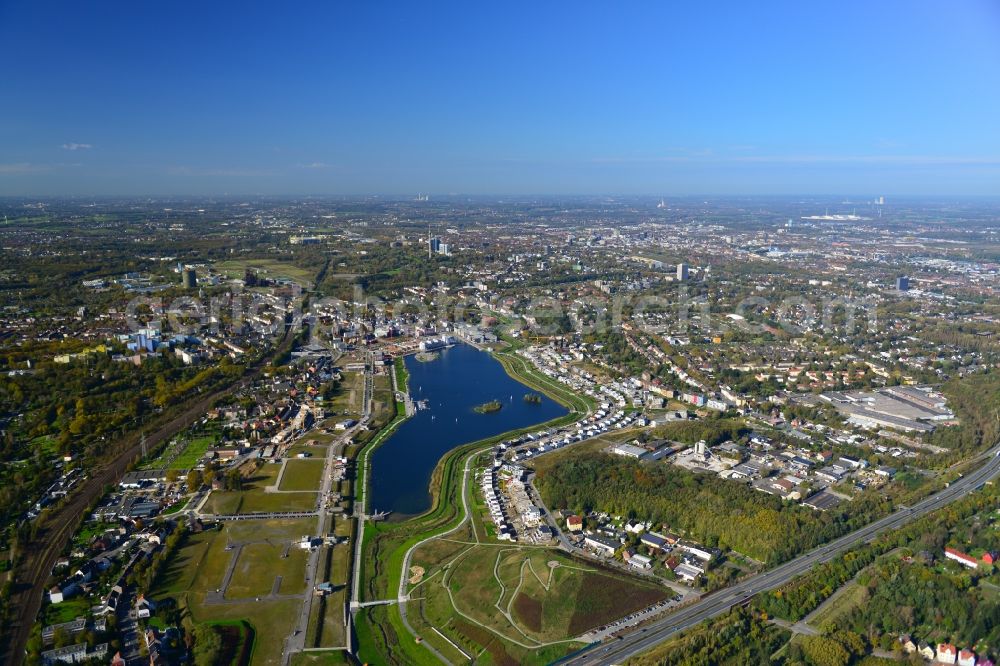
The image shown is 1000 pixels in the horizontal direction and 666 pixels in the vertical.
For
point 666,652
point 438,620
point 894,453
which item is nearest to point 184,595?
point 438,620

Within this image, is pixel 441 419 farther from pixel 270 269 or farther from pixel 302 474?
pixel 270 269

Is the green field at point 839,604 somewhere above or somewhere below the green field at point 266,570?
below

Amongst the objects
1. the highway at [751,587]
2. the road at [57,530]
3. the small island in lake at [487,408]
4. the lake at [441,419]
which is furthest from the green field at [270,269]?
the highway at [751,587]

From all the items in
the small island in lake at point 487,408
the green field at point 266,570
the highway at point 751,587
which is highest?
the small island in lake at point 487,408

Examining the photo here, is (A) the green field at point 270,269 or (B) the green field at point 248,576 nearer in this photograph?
(B) the green field at point 248,576

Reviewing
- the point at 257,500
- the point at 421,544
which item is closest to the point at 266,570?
the point at 421,544

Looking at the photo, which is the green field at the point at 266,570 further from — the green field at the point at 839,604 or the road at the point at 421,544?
the green field at the point at 839,604

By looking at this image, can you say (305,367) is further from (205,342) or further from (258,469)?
(258,469)

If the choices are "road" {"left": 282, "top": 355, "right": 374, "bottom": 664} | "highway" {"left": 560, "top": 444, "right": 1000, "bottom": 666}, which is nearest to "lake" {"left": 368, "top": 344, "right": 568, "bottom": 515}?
"road" {"left": 282, "top": 355, "right": 374, "bottom": 664}
